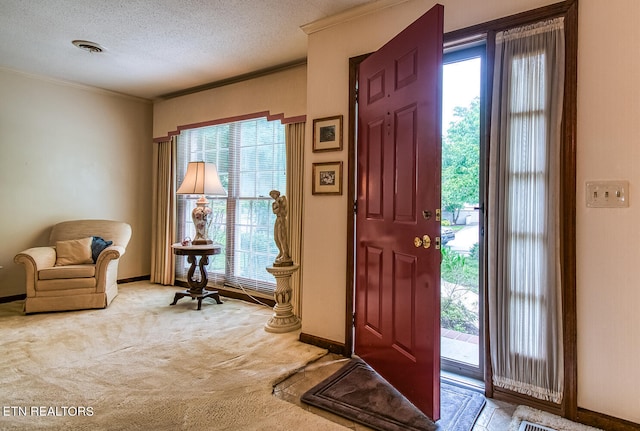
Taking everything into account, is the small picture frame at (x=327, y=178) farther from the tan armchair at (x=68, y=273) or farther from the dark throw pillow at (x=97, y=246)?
the dark throw pillow at (x=97, y=246)

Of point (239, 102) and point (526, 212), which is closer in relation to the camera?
point (526, 212)

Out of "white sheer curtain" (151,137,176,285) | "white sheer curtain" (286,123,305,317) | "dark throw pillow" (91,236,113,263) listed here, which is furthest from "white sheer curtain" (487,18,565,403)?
"white sheer curtain" (151,137,176,285)

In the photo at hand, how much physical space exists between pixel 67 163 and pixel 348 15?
150 inches

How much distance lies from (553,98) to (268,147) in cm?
281

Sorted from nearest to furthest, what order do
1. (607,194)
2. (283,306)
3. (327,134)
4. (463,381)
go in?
(607,194), (463,381), (327,134), (283,306)

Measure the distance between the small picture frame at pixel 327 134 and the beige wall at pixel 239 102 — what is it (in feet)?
2.73

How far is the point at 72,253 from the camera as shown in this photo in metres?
3.82

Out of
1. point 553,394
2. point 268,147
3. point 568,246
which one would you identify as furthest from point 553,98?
point 268,147

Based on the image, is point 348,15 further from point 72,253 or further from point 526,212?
point 72,253

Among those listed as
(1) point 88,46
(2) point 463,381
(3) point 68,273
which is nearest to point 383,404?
(2) point 463,381

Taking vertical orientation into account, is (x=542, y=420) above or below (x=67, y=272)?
below

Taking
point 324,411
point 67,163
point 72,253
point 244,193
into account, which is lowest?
point 324,411

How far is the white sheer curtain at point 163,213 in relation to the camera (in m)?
4.86

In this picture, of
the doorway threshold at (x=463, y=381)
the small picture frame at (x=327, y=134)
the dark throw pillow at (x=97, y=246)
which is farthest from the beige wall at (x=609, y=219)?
the dark throw pillow at (x=97, y=246)
